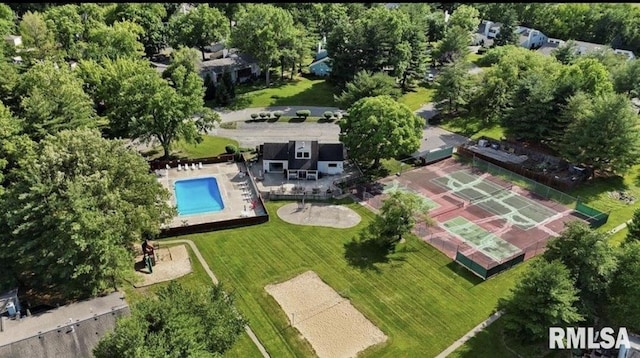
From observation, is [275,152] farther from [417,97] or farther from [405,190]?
[417,97]

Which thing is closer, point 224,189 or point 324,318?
point 324,318

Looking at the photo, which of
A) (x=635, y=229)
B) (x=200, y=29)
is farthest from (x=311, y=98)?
(x=635, y=229)

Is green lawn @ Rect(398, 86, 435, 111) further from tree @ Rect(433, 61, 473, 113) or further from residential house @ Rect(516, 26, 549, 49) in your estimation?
residential house @ Rect(516, 26, 549, 49)

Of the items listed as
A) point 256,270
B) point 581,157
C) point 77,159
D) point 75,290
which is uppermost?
point 77,159

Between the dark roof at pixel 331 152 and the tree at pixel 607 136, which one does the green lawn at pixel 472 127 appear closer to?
the tree at pixel 607 136

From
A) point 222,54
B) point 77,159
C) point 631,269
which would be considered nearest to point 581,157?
point 631,269

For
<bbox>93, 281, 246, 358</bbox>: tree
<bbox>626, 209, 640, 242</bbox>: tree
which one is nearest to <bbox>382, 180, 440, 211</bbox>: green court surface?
<bbox>626, 209, 640, 242</bbox>: tree

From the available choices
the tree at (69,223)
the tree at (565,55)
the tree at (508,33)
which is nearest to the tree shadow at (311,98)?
the tree at (565,55)

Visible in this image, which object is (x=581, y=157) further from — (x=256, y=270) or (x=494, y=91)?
(x=256, y=270)
